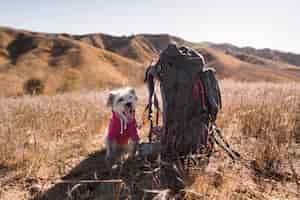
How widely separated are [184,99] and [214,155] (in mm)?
765

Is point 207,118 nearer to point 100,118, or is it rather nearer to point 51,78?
point 100,118

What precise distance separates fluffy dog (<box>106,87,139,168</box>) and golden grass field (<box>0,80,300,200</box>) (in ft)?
0.76

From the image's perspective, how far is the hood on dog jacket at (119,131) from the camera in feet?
9.43

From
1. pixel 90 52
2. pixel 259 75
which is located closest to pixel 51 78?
pixel 90 52

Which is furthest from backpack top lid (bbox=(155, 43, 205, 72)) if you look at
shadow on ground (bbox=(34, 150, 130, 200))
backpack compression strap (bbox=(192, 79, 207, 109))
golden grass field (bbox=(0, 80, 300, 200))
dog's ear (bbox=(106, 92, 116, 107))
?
shadow on ground (bbox=(34, 150, 130, 200))

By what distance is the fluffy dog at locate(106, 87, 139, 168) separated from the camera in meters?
2.84

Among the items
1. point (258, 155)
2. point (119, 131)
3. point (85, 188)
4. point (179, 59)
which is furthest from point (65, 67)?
point (258, 155)

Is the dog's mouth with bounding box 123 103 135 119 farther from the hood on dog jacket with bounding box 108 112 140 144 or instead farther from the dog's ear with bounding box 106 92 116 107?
the dog's ear with bounding box 106 92 116 107

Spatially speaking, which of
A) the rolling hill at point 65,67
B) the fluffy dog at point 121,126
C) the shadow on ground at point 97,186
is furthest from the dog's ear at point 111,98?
the rolling hill at point 65,67

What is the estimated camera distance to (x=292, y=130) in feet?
10.7

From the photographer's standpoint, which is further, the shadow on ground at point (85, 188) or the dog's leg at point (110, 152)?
the dog's leg at point (110, 152)

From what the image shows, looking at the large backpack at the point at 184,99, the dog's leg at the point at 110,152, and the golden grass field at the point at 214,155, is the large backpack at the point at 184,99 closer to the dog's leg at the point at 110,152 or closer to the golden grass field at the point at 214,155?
the golden grass field at the point at 214,155

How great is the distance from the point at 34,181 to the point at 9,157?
1.84ft

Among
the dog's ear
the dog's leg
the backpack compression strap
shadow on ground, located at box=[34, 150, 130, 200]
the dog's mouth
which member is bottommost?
shadow on ground, located at box=[34, 150, 130, 200]
